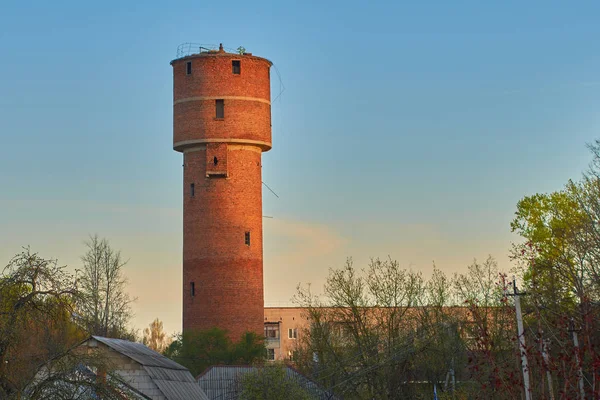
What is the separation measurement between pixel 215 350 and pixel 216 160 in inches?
365

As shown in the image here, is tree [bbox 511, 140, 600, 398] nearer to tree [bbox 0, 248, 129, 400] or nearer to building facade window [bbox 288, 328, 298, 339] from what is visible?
tree [bbox 0, 248, 129, 400]

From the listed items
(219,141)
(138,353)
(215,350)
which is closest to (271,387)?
(138,353)

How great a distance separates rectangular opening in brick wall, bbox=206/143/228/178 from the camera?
5650 centimetres

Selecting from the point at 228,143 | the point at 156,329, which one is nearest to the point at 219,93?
the point at 228,143

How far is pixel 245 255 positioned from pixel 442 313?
14128 mm

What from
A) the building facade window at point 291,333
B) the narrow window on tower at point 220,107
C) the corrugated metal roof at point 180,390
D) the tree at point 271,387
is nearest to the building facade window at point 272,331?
the building facade window at point 291,333

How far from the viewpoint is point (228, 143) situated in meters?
56.8

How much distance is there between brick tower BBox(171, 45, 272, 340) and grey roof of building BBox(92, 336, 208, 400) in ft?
38.8

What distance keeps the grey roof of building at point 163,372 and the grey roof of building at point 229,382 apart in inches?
72.5

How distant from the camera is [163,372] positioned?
38719mm

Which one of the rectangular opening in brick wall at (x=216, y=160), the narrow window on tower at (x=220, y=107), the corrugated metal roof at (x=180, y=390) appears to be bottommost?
the corrugated metal roof at (x=180, y=390)

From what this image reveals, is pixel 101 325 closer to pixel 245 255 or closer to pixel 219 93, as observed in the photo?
pixel 245 255

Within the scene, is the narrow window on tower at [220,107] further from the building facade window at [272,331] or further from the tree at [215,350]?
the building facade window at [272,331]

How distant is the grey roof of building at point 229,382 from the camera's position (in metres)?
43.8
